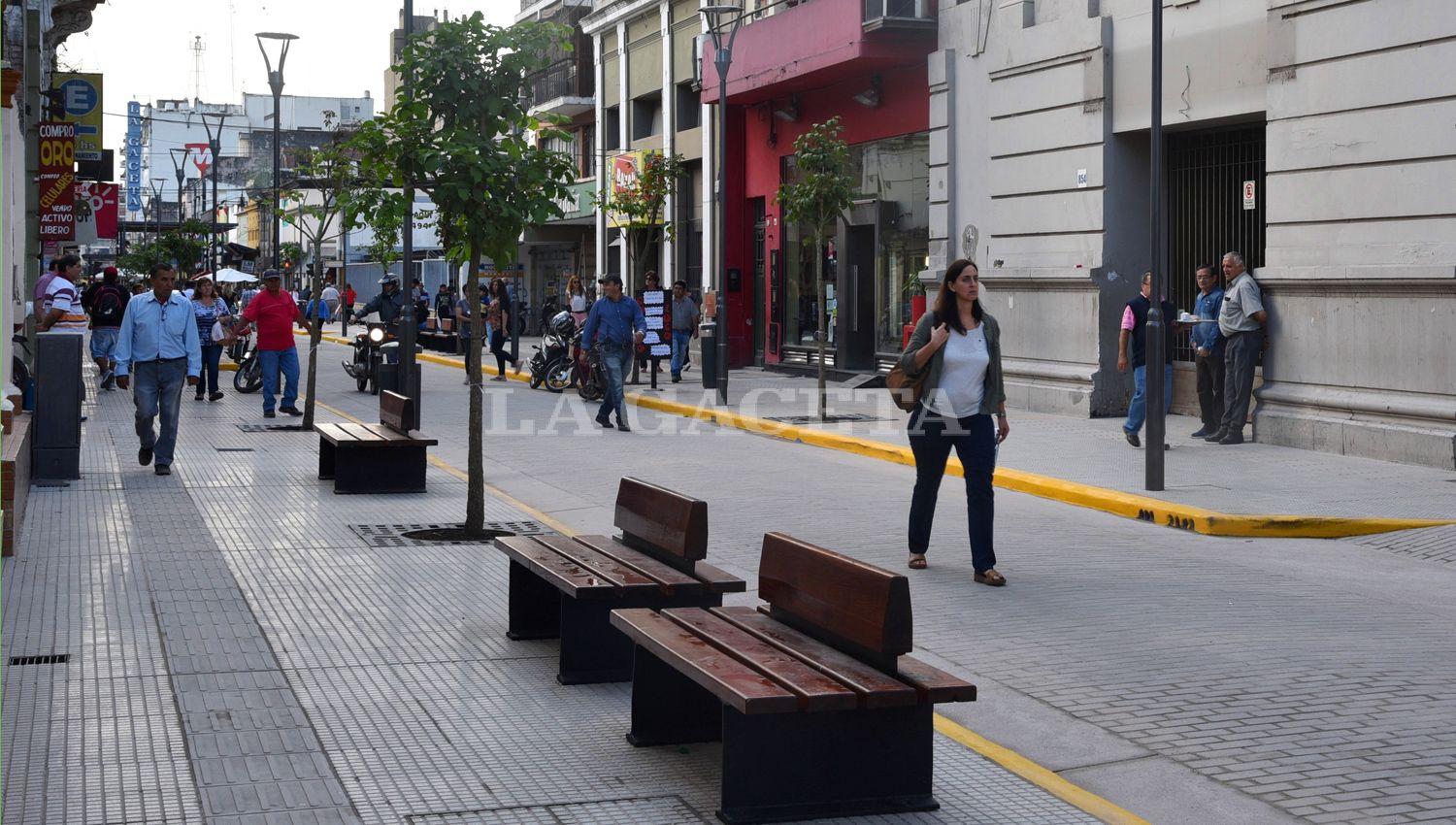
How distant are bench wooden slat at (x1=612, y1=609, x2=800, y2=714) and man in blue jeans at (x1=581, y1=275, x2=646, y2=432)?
43.9 feet

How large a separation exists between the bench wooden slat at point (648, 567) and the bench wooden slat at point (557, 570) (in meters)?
0.20

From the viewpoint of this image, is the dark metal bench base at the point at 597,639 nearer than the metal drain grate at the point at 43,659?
Yes

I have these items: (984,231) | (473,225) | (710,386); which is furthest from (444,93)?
(710,386)

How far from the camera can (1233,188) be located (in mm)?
18594

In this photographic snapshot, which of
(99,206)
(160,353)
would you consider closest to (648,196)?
(99,206)

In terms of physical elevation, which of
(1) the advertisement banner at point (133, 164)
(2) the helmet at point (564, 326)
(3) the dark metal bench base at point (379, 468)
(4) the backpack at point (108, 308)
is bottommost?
(3) the dark metal bench base at point (379, 468)

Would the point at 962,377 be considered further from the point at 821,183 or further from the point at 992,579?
the point at 821,183

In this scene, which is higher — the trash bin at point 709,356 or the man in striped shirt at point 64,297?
the man in striped shirt at point 64,297

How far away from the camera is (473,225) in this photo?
10789 millimetres

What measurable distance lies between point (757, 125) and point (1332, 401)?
720 inches

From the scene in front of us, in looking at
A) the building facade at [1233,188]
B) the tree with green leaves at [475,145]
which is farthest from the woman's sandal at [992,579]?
the building facade at [1233,188]

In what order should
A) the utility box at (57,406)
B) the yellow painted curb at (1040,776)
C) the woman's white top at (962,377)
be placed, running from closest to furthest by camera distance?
the yellow painted curb at (1040,776), the woman's white top at (962,377), the utility box at (57,406)

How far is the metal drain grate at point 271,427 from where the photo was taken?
1894 cm

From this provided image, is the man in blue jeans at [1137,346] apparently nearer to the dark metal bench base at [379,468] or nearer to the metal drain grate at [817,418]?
the metal drain grate at [817,418]
